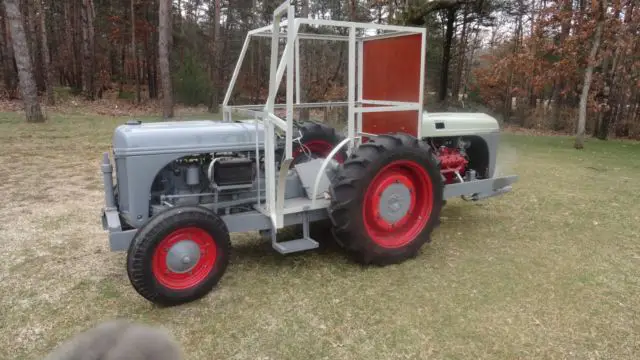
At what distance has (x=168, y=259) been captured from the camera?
10.7 ft

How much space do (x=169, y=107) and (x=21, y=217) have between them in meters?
10.6

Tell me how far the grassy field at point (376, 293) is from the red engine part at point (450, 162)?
1.91 ft

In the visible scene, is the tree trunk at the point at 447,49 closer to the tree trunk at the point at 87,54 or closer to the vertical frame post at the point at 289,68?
the tree trunk at the point at 87,54

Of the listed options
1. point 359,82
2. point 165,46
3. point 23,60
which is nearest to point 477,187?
point 359,82

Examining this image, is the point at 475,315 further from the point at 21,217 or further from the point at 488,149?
the point at 21,217

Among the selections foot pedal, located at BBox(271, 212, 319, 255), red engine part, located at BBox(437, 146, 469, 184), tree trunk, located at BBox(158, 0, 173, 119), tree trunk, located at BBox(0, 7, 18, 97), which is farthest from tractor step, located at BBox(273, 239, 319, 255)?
tree trunk, located at BBox(0, 7, 18, 97)

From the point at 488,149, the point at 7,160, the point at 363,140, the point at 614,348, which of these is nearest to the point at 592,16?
the point at 488,149

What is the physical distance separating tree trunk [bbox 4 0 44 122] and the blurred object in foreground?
13.4 m

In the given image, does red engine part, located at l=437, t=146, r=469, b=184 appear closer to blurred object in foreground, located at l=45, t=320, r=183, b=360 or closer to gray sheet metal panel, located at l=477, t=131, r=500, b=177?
gray sheet metal panel, located at l=477, t=131, r=500, b=177

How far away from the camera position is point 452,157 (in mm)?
5070

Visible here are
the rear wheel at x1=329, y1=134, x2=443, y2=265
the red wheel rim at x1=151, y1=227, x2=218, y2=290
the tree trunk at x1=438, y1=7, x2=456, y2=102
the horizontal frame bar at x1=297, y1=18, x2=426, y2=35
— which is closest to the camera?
the red wheel rim at x1=151, y1=227, x2=218, y2=290

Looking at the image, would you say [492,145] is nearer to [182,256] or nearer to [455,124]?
[455,124]

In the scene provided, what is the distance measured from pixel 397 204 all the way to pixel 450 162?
4.03ft

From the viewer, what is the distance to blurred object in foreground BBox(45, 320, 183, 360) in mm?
657
